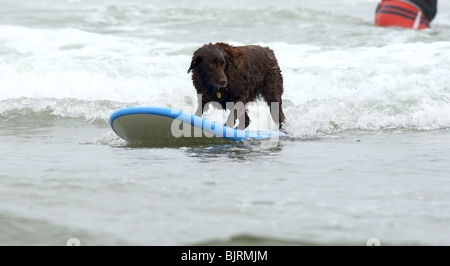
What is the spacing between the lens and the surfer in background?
1786 centimetres

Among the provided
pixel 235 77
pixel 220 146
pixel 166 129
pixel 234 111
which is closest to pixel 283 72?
pixel 234 111

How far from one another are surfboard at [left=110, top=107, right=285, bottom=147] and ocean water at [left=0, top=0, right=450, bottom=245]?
0.17 m

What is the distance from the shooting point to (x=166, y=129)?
6449 millimetres

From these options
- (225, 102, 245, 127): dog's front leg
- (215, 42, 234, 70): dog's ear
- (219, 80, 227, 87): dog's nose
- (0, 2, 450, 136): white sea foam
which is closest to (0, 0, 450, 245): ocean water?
(0, 2, 450, 136): white sea foam

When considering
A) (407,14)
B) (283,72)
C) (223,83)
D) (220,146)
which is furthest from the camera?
(407,14)

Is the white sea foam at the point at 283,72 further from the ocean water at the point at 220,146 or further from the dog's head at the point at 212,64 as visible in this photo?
the dog's head at the point at 212,64

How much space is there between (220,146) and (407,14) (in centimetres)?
1270

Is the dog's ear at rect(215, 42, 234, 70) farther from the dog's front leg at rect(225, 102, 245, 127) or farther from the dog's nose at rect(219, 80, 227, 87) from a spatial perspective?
the dog's front leg at rect(225, 102, 245, 127)

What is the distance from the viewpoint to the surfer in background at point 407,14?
703 inches

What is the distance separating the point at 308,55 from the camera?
1348 cm

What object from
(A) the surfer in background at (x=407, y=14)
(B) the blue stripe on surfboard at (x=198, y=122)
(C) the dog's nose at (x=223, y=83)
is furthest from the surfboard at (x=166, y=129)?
(A) the surfer in background at (x=407, y=14)

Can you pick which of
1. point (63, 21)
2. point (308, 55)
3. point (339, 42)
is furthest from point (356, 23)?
point (63, 21)

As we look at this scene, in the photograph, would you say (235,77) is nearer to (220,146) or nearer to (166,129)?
(220,146)
